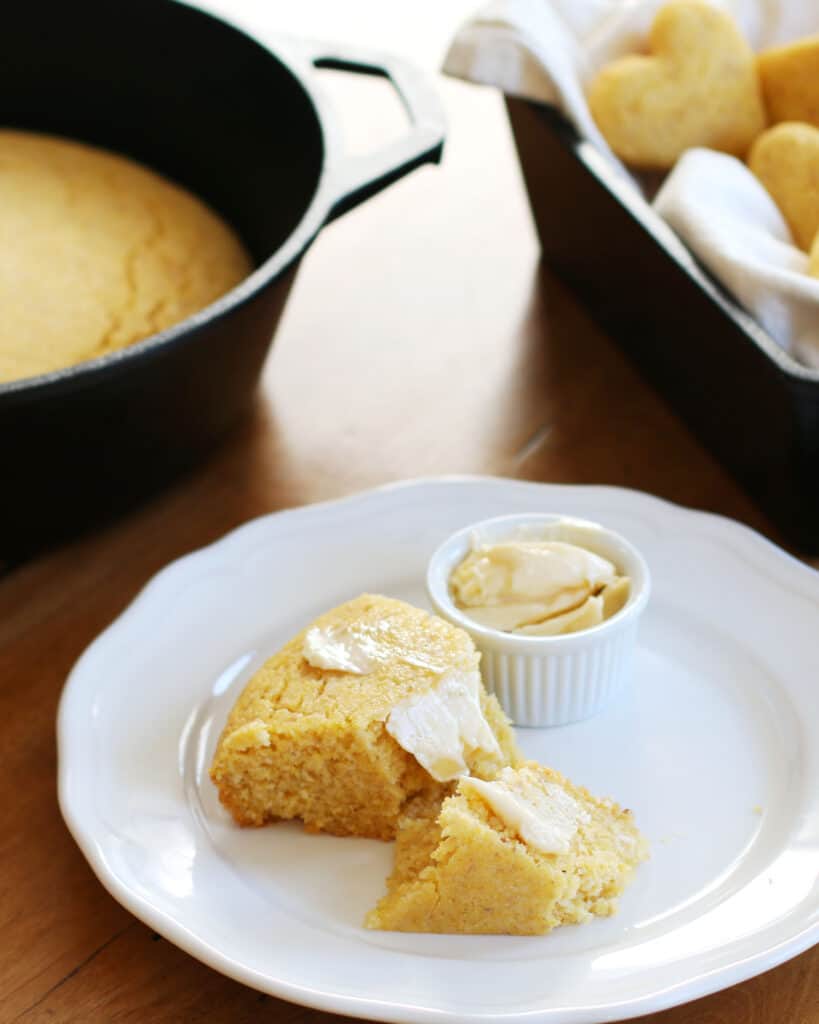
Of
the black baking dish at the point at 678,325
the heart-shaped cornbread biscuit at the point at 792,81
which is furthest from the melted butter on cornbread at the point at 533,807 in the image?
the heart-shaped cornbread biscuit at the point at 792,81

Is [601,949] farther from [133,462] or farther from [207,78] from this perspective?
[207,78]

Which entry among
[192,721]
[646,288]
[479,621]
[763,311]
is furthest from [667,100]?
[192,721]

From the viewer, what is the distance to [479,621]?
0.92 m

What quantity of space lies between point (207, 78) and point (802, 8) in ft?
2.06

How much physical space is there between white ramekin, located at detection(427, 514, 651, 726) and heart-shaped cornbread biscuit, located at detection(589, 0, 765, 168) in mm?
476

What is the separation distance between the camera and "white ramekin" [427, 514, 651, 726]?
891 mm

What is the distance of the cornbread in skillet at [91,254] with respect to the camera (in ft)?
3.58

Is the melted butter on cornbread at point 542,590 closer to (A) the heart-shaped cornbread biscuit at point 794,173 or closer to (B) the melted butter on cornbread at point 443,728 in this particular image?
(B) the melted butter on cornbread at point 443,728

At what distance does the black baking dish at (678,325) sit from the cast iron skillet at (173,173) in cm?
18

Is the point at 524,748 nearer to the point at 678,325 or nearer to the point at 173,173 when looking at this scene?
the point at 678,325

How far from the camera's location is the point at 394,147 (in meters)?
1.07

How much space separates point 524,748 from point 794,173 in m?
0.61

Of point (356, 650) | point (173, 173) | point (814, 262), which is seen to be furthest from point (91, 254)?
point (814, 262)

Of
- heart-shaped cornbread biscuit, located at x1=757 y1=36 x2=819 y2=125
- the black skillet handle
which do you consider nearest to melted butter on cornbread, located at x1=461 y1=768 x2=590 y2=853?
the black skillet handle
